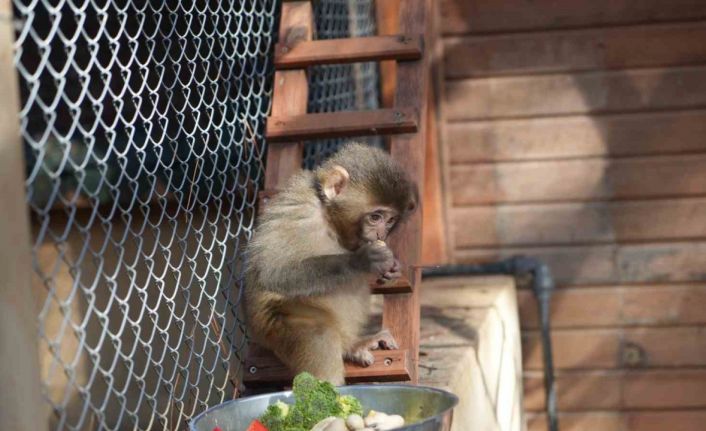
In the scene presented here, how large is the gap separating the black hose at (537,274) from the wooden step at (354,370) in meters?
2.21

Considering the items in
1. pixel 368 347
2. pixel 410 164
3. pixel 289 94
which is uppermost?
pixel 289 94

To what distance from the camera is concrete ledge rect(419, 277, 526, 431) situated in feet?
12.6

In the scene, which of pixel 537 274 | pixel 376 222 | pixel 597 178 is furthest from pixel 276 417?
pixel 597 178

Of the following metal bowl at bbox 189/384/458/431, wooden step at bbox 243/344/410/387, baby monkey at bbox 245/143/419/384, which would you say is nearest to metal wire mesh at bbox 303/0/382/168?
baby monkey at bbox 245/143/419/384

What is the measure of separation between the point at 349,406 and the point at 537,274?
3.26m

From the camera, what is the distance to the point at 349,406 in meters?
2.85

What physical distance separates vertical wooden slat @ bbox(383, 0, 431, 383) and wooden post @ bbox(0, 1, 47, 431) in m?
1.88

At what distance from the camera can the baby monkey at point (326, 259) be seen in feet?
11.3

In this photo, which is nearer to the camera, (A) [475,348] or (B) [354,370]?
(B) [354,370]

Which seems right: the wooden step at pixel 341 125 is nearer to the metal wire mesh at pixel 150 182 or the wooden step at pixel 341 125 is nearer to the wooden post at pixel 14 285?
the metal wire mesh at pixel 150 182

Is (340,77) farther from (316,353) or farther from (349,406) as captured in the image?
(349,406)

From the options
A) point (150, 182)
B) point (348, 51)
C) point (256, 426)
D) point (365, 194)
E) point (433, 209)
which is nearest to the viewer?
point (256, 426)

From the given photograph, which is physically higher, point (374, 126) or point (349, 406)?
point (374, 126)

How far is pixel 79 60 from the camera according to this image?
590cm
